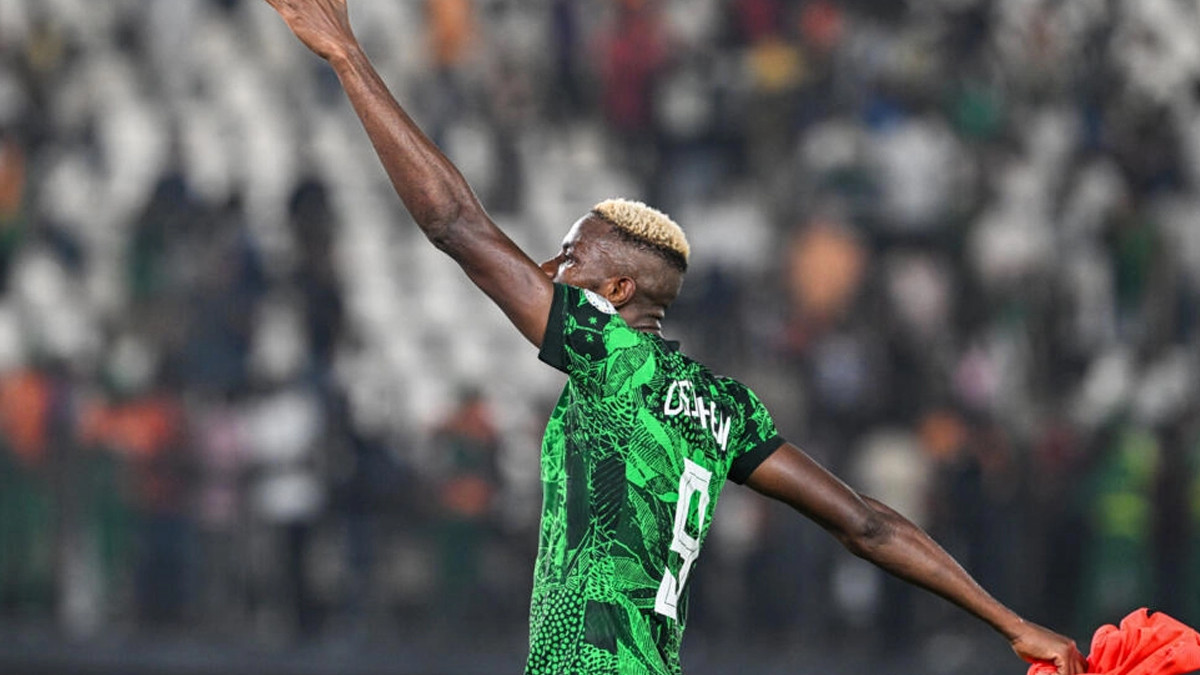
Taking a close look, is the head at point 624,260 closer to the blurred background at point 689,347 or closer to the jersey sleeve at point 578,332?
the jersey sleeve at point 578,332

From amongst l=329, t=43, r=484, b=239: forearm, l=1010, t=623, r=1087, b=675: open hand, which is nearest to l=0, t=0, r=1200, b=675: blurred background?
l=1010, t=623, r=1087, b=675: open hand

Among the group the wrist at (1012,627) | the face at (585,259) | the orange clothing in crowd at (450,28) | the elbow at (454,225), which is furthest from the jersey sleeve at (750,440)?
the orange clothing in crowd at (450,28)

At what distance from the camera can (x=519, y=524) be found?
10.1 meters

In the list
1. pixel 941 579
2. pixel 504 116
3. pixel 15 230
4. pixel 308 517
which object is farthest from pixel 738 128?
pixel 941 579

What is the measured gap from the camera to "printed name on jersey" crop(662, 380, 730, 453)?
150 inches

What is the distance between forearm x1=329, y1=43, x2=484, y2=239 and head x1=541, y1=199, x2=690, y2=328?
0.40 metres

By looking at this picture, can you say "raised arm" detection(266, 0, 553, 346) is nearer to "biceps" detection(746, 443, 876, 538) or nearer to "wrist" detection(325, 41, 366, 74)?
"wrist" detection(325, 41, 366, 74)

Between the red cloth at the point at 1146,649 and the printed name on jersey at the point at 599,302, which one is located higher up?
the printed name on jersey at the point at 599,302

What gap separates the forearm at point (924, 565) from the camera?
4.12 m

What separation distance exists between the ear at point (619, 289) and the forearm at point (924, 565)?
0.79 m

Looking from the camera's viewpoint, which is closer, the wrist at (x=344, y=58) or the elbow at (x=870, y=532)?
the wrist at (x=344, y=58)

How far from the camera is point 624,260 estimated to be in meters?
3.93

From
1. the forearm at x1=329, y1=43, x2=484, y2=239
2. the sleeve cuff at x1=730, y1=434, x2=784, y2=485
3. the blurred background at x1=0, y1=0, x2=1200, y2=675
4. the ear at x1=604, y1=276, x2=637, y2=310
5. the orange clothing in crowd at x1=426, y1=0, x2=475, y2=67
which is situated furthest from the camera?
the orange clothing in crowd at x1=426, y1=0, x2=475, y2=67

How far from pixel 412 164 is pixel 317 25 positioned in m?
0.37
